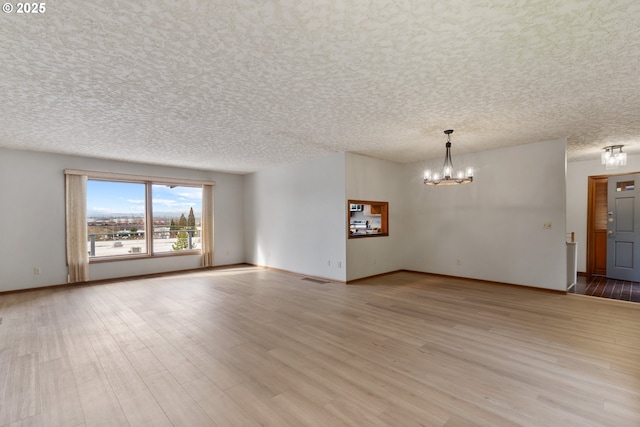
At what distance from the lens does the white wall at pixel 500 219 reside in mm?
5141

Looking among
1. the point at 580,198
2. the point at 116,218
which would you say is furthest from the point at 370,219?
the point at 116,218

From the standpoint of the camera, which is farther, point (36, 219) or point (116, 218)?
point (116, 218)

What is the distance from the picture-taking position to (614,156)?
5.55 meters

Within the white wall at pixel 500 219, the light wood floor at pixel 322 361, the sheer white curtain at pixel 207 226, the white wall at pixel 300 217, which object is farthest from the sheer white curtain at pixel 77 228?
the white wall at pixel 500 219

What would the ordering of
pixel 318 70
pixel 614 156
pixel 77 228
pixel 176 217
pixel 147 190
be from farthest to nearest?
pixel 176 217, pixel 147 190, pixel 77 228, pixel 614 156, pixel 318 70

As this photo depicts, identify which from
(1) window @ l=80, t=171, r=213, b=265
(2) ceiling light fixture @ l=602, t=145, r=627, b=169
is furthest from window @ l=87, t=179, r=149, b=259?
(2) ceiling light fixture @ l=602, t=145, r=627, b=169

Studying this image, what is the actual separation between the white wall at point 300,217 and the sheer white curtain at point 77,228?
381cm

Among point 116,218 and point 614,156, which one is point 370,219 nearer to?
point 614,156

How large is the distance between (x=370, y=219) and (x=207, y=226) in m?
4.59

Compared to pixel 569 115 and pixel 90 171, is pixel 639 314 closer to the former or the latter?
pixel 569 115

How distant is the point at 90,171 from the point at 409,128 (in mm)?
6607

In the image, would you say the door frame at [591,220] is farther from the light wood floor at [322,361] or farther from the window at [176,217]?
Result: the window at [176,217]

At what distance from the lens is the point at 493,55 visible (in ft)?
7.91

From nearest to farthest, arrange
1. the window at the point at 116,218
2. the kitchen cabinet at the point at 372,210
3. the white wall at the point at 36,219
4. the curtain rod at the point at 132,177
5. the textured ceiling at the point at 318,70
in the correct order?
the textured ceiling at the point at 318,70
the white wall at the point at 36,219
the curtain rod at the point at 132,177
the window at the point at 116,218
the kitchen cabinet at the point at 372,210
